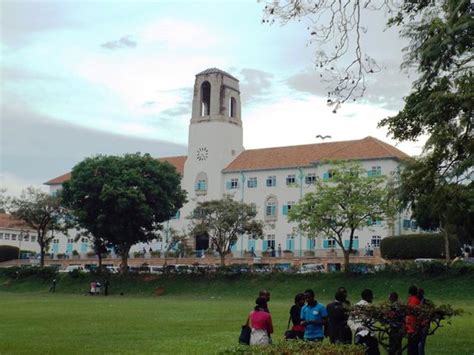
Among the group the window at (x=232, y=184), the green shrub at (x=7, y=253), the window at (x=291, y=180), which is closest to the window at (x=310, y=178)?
the window at (x=291, y=180)

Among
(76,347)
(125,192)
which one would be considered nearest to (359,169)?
(125,192)

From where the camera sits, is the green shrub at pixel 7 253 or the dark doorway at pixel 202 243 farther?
the green shrub at pixel 7 253

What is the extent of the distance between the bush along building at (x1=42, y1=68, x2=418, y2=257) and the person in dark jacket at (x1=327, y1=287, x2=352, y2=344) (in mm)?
50799

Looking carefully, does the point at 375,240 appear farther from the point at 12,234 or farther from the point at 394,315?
the point at 12,234

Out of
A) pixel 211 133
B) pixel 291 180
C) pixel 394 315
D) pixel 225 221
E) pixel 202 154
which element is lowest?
pixel 394 315

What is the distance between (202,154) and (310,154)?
499 inches

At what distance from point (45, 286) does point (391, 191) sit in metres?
39.5

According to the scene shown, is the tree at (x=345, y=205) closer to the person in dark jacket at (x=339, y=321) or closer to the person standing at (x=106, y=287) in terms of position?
the person standing at (x=106, y=287)

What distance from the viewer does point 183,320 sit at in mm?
22859

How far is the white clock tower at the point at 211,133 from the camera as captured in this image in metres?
71.5

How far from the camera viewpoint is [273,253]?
2434 inches

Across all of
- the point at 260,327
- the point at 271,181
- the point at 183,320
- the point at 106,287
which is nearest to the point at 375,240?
the point at 271,181

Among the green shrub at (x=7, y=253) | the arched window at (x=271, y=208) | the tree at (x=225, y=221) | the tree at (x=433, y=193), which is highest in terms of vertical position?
the arched window at (x=271, y=208)

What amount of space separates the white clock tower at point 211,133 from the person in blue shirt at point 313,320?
60.2 m
